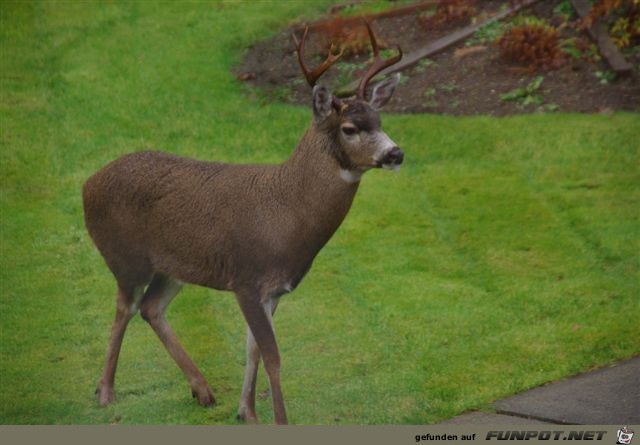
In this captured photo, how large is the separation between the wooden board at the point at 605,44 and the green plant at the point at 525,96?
820 mm

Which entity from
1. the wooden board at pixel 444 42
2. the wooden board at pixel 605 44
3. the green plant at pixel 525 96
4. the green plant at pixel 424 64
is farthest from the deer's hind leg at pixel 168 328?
the wooden board at pixel 605 44

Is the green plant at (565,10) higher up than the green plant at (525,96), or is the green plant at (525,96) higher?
the green plant at (565,10)

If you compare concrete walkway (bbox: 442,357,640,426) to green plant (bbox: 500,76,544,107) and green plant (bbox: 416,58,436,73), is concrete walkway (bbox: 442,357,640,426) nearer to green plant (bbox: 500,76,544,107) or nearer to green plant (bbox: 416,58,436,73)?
green plant (bbox: 500,76,544,107)

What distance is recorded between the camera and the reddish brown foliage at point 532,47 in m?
15.7

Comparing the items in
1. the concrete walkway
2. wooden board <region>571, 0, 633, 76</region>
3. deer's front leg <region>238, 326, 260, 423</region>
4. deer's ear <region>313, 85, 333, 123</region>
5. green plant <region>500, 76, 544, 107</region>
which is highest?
deer's ear <region>313, 85, 333, 123</region>

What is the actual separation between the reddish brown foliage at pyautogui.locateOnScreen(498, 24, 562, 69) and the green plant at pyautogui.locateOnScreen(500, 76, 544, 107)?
0.33 metres

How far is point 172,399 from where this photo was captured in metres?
10.8

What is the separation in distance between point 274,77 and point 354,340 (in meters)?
4.44

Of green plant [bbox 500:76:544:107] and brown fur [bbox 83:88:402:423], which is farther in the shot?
green plant [bbox 500:76:544:107]

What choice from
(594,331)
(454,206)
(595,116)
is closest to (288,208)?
(594,331)

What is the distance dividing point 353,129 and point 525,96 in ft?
19.4

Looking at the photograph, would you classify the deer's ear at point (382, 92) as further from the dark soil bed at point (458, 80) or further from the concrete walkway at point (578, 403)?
the dark soil bed at point (458, 80)

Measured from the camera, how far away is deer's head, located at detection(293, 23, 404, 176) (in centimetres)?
965

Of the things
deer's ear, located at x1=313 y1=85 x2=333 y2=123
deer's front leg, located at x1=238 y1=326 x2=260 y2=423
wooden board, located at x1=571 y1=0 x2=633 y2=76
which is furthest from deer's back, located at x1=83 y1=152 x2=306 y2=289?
wooden board, located at x1=571 y1=0 x2=633 y2=76
